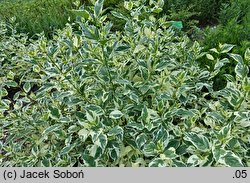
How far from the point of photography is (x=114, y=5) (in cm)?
489

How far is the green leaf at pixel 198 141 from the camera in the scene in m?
1.69

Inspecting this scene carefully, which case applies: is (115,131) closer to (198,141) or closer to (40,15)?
(198,141)

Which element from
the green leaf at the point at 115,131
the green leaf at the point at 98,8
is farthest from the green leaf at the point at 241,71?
the green leaf at the point at 98,8

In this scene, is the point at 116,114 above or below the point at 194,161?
above

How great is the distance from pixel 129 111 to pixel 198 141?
0.52m

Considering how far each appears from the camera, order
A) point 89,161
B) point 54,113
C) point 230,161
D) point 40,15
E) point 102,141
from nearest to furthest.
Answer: point 230,161, point 102,141, point 89,161, point 54,113, point 40,15

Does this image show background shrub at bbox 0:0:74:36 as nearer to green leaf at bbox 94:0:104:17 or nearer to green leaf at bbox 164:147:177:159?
green leaf at bbox 94:0:104:17

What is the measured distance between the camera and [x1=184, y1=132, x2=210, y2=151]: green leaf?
1686 millimetres

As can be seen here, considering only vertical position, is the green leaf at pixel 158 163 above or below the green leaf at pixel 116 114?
below

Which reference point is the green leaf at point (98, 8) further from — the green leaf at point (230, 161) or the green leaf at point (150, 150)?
the green leaf at point (230, 161)

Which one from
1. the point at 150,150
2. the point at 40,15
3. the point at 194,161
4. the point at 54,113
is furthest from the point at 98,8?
the point at 40,15

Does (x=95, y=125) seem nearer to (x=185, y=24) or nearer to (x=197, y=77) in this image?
(x=197, y=77)

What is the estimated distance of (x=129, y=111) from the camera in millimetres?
2064

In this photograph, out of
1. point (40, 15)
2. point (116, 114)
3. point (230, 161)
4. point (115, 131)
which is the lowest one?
Result: point (230, 161)
